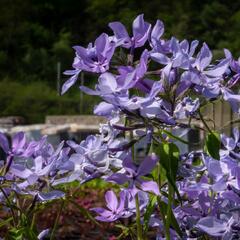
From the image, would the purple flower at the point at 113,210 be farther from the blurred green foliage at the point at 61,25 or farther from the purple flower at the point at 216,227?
the blurred green foliage at the point at 61,25

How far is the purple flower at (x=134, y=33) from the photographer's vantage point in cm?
78

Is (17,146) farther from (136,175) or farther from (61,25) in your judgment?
(61,25)

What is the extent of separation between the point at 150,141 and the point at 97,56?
0.10 metres

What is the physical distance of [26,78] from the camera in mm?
26078

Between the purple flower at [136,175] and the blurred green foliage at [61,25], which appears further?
the blurred green foliage at [61,25]

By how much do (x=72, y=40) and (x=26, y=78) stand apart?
5.27 metres

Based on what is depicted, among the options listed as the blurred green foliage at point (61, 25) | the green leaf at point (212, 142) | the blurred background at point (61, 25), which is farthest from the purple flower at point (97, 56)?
the blurred green foliage at point (61, 25)

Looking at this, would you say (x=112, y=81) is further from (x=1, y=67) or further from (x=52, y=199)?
(x=1, y=67)

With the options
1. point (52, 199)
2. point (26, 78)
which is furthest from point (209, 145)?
point (26, 78)

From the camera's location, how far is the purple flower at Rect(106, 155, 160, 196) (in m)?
0.72

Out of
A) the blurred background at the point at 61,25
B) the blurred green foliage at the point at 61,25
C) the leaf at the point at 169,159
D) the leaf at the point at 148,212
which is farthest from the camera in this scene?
the blurred green foliage at the point at 61,25

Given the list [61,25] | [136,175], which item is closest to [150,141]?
[136,175]

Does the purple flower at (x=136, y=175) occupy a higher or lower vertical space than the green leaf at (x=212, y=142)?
lower

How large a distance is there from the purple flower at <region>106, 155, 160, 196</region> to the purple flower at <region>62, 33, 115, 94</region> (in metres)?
0.09
